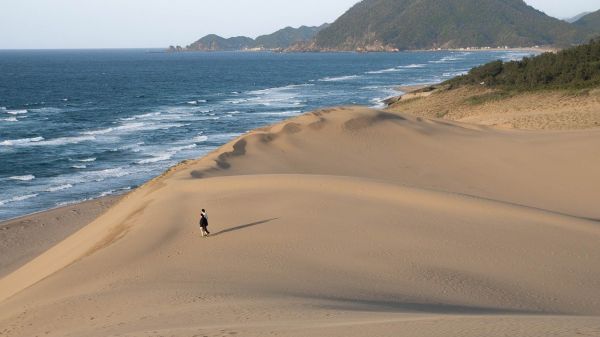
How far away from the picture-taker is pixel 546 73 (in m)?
56.1

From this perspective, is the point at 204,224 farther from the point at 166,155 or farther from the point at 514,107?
the point at 514,107

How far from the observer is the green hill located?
5294cm

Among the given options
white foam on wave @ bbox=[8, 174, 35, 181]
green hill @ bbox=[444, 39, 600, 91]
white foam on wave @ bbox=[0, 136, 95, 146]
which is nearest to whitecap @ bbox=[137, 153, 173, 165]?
white foam on wave @ bbox=[8, 174, 35, 181]

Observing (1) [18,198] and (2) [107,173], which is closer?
(1) [18,198]

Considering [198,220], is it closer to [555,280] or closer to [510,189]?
[555,280]

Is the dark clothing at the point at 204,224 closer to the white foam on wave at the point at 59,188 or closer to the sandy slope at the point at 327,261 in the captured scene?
the sandy slope at the point at 327,261

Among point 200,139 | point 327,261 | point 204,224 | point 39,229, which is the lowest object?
point 200,139

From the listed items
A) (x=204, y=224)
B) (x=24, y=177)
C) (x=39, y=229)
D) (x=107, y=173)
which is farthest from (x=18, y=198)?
(x=204, y=224)

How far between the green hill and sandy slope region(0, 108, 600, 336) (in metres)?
Answer: 27.9

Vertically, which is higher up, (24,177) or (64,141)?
(24,177)

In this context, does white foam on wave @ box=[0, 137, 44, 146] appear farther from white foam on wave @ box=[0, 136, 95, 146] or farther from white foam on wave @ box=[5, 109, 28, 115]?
white foam on wave @ box=[5, 109, 28, 115]

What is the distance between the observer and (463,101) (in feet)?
184

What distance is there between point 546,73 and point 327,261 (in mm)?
46368

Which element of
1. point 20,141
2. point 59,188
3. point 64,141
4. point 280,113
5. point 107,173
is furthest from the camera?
point 280,113
